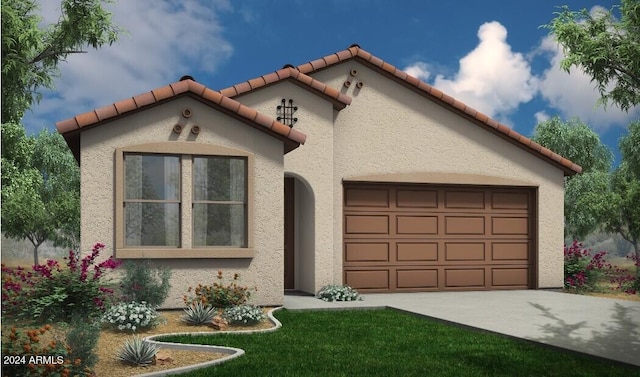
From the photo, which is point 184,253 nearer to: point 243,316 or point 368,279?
point 243,316

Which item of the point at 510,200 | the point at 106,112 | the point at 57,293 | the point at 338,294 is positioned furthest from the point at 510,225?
the point at 57,293

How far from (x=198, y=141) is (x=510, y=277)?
8.89 meters

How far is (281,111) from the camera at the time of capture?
46.1 ft

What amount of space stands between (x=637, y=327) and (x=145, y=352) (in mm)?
7581

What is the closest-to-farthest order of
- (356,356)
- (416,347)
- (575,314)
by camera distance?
1. (356,356)
2. (416,347)
3. (575,314)

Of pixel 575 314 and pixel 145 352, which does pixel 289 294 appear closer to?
pixel 575 314

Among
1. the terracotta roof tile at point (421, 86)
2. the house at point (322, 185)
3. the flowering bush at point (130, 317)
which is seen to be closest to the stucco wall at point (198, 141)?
the house at point (322, 185)

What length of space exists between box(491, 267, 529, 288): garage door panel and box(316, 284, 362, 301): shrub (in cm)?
435

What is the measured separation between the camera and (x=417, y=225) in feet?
51.3

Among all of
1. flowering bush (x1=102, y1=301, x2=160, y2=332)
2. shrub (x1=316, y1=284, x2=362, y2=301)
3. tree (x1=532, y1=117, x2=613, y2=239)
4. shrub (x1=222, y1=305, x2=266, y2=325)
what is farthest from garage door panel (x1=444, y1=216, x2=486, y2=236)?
tree (x1=532, y1=117, x2=613, y2=239)

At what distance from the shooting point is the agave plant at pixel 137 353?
7.35m

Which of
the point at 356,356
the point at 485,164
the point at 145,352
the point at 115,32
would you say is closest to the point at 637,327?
the point at 356,356

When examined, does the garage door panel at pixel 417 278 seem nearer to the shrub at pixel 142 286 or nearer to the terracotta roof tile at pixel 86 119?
the shrub at pixel 142 286

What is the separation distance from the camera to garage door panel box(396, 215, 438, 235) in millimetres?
15500
